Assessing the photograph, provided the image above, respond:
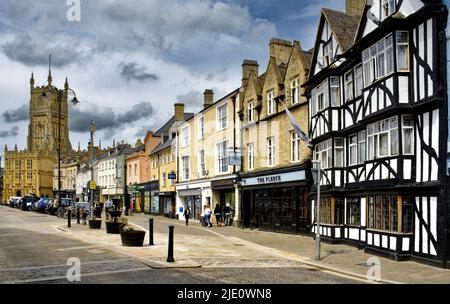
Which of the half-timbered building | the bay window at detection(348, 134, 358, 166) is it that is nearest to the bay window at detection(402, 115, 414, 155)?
the half-timbered building

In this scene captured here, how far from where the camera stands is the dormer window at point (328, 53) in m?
24.9

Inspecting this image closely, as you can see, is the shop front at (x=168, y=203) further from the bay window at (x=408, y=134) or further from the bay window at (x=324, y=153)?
the bay window at (x=408, y=134)

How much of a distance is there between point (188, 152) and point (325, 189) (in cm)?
2448

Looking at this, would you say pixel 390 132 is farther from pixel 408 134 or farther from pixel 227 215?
pixel 227 215

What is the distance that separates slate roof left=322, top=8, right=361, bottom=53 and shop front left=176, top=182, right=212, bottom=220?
66.0 feet

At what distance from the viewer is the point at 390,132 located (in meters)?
18.3

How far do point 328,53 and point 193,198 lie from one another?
970 inches

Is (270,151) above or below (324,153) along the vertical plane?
above

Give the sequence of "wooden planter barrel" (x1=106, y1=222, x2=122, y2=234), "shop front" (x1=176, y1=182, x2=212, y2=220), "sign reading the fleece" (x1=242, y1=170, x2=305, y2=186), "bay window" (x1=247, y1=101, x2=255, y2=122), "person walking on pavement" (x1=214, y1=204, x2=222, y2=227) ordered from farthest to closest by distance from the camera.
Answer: "shop front" (x1=176, y1=182, x2=212, y2=220) → "person walking on pavement" (x1=214, y1=204, x2=222, y2=227) → "bay window" (x1=247, y1=101, x2=255, y2=122) → "sign reading the fleece" (x1=242, y1=170, x2=305, y2=186) → "wooden planter barrel" (x1=106, y1=222, x2=122, y2=234)

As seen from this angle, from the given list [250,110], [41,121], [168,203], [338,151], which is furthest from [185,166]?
[41,121]

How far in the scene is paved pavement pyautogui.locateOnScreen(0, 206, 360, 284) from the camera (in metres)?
12.6

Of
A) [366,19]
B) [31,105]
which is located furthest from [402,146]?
[31,105]

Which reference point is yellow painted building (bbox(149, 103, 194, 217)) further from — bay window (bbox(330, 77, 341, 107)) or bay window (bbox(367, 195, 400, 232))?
bay window (bbox(367, 195, 400, 232))
